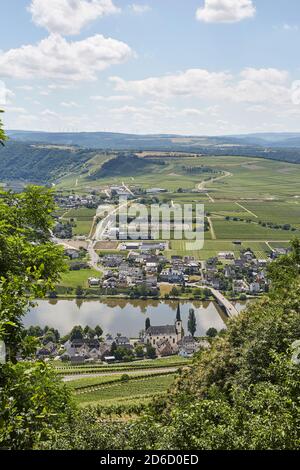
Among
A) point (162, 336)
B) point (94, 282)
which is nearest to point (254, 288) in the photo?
point (162, 336)

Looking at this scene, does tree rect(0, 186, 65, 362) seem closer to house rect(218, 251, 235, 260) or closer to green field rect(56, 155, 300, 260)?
green field rect(56, 155, 300, 260)

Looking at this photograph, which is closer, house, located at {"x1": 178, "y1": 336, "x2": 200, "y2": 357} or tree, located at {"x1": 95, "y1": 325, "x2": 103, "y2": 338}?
house, located at {"x1": 178, "y1": 336, "x2": 200, "y2": 357}

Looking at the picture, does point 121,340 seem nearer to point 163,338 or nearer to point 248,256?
point 163,338

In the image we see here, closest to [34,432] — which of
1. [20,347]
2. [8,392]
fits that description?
[8,392]

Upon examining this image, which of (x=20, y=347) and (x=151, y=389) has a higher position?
(x=20, y=347)

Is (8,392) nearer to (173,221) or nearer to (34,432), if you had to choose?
(34,432)

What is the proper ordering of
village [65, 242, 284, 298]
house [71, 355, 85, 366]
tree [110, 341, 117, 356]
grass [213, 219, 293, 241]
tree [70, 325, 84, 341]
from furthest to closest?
grass [213, 219, 293, 241], village [65, 242, 284, 298], tree [70, 325, 84, 341], house [71, 355, 85, 366], tree [110, 341, 117, 356]

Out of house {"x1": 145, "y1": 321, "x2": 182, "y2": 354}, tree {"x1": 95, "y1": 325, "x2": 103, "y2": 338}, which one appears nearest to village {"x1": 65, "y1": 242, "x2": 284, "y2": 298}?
house {"x1": 145, "y1": 321, "x2": 182, "y2": 354}
